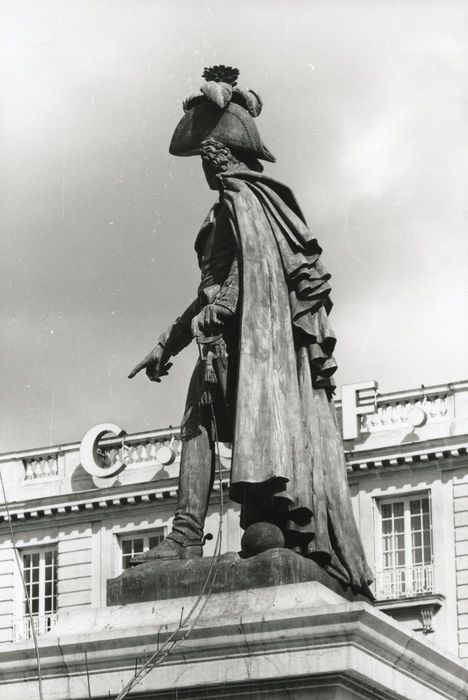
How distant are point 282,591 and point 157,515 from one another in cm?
4310

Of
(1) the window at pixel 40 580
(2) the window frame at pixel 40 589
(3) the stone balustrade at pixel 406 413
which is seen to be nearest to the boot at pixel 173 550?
(3) the stone balustrade at pixel 406 413

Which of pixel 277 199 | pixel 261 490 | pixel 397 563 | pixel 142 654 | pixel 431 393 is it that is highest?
pixel 431 393

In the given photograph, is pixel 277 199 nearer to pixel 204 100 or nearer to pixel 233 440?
pixel 204 100

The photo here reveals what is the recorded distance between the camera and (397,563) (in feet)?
167

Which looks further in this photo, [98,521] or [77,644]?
[98,521]

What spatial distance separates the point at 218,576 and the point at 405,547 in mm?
39426

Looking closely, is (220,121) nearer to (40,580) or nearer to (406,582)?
(406,582)

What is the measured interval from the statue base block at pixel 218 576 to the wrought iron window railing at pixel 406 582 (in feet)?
126

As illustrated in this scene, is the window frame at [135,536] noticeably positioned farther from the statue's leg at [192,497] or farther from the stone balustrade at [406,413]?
the statue's leg at [192,497]

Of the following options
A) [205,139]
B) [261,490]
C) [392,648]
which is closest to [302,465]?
[261,490]

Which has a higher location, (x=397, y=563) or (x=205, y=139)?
(x=397, y=563)

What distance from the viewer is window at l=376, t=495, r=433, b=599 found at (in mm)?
50281

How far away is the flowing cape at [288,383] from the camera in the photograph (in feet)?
39.3

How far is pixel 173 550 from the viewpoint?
12.0 meters
